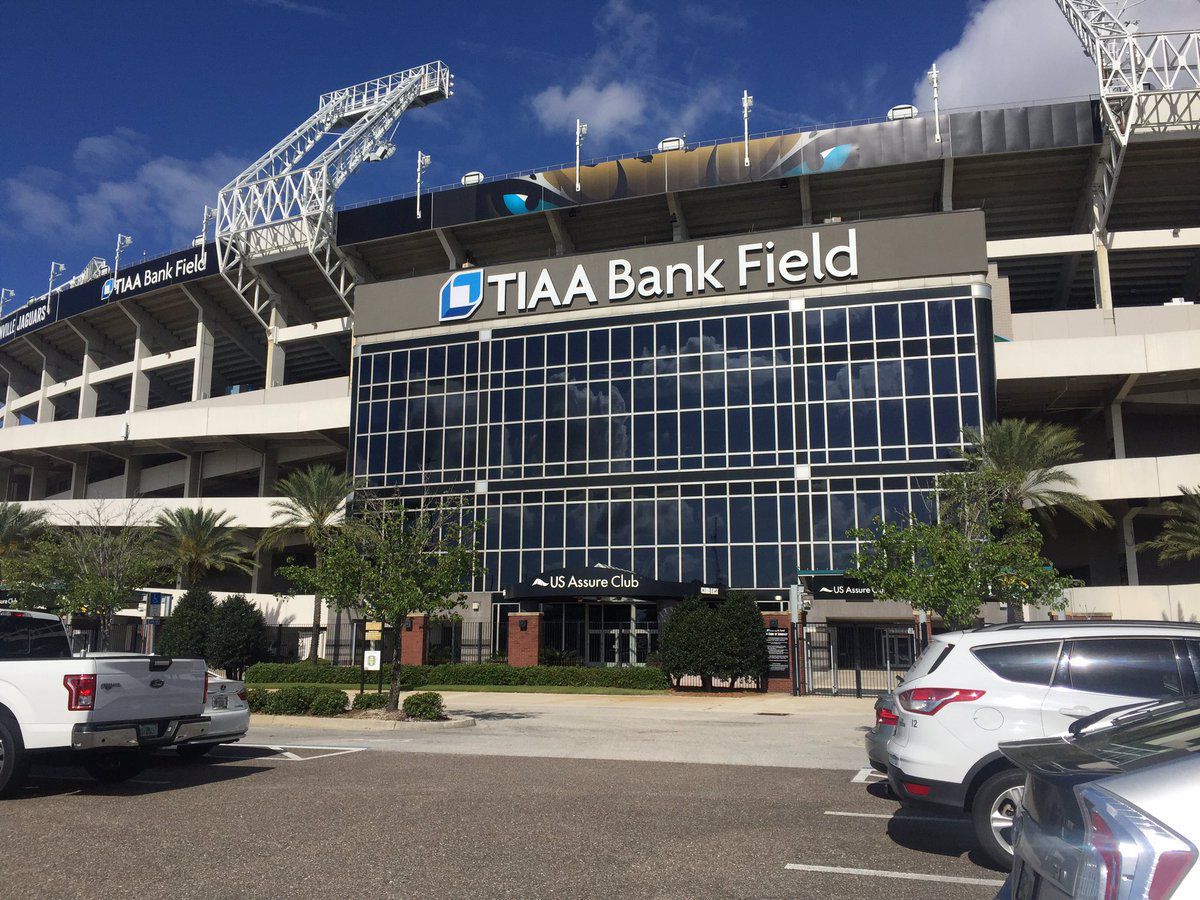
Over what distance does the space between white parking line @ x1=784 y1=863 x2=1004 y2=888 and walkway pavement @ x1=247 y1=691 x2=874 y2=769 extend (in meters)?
6.98

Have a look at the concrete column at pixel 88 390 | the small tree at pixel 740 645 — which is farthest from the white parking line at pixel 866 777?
the concrete column at pixel 88 390

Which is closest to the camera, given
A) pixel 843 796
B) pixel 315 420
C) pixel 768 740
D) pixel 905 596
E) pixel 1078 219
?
pixel 843 796

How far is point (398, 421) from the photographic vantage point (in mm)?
51375

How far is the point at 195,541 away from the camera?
4966 centimetres

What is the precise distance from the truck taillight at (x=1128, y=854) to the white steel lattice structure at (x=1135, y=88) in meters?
47.1

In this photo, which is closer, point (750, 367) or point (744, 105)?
point (750, 367)

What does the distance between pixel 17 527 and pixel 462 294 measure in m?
26.6

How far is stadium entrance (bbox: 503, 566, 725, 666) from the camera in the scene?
138 ft

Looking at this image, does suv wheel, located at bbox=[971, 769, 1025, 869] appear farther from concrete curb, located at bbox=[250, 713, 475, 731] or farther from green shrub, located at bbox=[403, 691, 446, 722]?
green shrub, located at bbox=[403, 691, 446, 722]

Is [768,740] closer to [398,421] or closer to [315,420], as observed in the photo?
[398,421]

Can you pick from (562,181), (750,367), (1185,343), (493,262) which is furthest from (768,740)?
(493,262)

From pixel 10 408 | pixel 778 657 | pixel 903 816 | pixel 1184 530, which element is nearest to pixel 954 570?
pixel 778 657

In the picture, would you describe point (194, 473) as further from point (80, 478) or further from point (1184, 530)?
point (1184, 530)

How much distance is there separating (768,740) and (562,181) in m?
38.3
